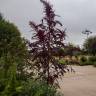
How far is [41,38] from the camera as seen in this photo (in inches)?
321

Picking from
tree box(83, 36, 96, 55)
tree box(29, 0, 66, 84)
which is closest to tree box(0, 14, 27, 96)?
tree box(29, 0, 66, 84)

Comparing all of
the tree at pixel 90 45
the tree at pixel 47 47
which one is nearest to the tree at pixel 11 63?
the tree at pixel 47 47

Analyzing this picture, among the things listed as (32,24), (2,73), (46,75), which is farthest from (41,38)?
(2,73)

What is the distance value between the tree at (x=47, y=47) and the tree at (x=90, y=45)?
1318 inches

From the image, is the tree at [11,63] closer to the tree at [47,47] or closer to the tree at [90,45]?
the tree at [47,47]

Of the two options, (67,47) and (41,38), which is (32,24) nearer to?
(41,38)

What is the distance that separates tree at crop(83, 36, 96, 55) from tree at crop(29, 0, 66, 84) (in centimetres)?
3347

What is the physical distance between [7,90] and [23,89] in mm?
400

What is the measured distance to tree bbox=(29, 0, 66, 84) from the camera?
8172 millimetres

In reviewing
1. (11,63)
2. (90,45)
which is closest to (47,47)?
(11,63)

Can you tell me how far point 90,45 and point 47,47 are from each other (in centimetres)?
3525

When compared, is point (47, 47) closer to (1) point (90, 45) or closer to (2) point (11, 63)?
(2) point (11, 63)

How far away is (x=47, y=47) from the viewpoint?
325 inches

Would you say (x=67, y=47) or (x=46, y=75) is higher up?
(x=67, y=47)
